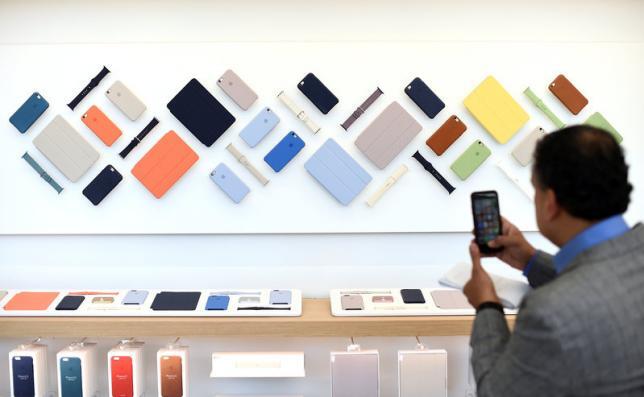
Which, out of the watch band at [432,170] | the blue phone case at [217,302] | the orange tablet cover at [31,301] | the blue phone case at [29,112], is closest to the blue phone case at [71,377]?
the orange tablet cover at [31,301]

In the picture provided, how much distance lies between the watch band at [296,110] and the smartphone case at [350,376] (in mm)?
899

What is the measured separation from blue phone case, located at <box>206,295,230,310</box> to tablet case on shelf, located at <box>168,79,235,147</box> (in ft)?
2.01

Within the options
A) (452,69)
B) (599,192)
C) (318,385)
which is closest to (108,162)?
(318,385)

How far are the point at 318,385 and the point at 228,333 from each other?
1.73 feet

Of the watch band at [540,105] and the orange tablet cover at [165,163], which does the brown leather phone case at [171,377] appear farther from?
the watch band at [540,105]

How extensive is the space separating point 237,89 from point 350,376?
1.21 m

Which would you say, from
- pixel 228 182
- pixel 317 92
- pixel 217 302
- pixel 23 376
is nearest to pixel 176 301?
pixel 217 302

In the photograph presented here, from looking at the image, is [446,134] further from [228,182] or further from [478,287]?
[478,287]

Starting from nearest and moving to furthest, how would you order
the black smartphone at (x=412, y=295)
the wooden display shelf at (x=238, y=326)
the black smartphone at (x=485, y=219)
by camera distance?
1. the black smartphone at (x=485, y=219)
2. the wooden display shelf at (x=238, y=326)
3. the black smartphone at (x=412, y=295)

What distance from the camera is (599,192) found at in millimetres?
1188

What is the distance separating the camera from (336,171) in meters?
2.44

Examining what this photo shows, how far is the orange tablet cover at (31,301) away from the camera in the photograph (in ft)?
7.66

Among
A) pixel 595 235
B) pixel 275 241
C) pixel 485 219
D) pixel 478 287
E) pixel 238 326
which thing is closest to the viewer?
pixel 595 235

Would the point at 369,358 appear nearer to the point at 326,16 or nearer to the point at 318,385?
the point at 318,385
